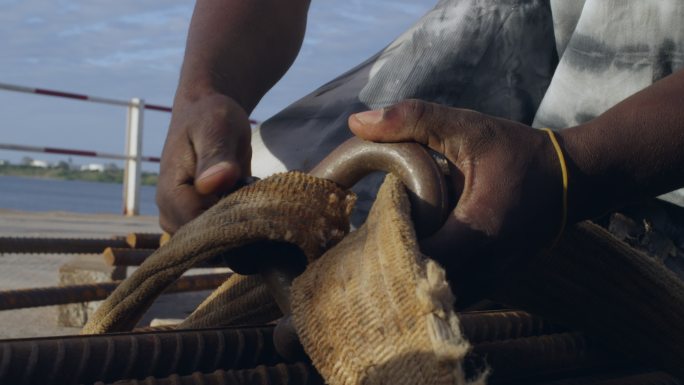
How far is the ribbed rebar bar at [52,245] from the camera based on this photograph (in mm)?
2566

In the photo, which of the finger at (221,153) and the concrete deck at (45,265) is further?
the concrete deck at (45,265)

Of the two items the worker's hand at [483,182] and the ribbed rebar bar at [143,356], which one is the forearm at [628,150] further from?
the ribbed rebar bar at [143,356]

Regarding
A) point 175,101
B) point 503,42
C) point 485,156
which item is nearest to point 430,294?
point 485,156

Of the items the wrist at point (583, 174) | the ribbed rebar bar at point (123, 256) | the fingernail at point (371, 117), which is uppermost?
the fingernail at point (371, 117)

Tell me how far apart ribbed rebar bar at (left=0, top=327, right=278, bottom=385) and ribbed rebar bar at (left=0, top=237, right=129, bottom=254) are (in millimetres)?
1714

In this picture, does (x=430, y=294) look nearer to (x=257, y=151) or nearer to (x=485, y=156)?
(x=485, y=156)

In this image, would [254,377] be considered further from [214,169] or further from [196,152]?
[196,152]

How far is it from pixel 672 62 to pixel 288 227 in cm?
89

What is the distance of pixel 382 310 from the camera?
818mm

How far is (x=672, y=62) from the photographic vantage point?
160 cm

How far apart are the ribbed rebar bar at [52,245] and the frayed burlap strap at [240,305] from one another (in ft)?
4.62

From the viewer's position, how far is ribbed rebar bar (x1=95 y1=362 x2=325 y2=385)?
0.89 metres

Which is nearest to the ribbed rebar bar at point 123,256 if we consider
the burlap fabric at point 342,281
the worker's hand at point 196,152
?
the worker's hand at point 196,152

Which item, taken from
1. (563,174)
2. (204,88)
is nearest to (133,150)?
(204,88)
